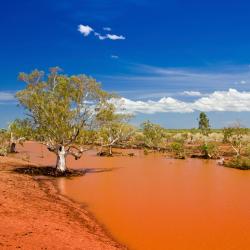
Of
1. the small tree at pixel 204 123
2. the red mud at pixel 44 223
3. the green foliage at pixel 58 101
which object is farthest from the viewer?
the small tree at pixel 204 123

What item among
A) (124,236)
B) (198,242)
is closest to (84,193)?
(124,236)

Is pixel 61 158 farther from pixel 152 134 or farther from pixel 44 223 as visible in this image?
pixel 152 134

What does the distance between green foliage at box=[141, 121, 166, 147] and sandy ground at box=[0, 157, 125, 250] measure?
4902 cm

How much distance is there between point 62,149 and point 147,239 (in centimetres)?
1804

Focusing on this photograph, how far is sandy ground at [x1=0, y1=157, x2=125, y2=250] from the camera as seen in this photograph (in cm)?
1172

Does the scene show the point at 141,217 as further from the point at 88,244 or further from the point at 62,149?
the point at 62,149

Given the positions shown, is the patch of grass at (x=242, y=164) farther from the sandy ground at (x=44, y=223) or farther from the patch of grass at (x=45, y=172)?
the sandy ground at (x=44, y=223)

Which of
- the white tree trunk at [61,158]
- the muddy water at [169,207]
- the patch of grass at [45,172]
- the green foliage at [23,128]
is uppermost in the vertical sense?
the green foliage at [23,128]

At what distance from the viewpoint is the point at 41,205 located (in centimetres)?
1806

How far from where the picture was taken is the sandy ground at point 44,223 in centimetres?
1172

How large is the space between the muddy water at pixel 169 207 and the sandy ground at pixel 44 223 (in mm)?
1105

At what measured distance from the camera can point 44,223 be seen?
14211 millimetres

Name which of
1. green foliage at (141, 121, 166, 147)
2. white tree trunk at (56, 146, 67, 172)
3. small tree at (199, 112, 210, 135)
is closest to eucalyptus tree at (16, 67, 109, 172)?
white tree trunk at (56, 146, 67, 172)

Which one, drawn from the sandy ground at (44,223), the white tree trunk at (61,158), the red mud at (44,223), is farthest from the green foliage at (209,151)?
the sandy ground at (44,223)
